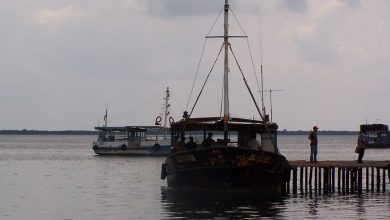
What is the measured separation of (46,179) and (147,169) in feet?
50.4

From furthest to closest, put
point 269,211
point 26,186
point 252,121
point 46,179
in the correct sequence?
point 46,179
point 26,186
point 252,121
point 269,211

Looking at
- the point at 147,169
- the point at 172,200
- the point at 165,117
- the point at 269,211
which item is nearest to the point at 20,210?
the point at 172,200

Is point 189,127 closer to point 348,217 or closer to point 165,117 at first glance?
point 348,217

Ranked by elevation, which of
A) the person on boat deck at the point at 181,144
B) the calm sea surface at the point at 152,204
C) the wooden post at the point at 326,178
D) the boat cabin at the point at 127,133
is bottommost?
the calm sea surface at the point at 152,204

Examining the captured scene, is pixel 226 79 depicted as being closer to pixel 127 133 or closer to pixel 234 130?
pixel 234 130

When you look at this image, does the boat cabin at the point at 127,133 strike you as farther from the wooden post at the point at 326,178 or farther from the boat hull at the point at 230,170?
the boat hull at the point at 230,170

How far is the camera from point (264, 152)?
40062mm

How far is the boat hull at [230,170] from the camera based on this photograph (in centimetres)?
3953

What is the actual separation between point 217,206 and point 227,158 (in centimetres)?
226

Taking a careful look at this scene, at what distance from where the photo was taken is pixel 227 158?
39469 millimetres

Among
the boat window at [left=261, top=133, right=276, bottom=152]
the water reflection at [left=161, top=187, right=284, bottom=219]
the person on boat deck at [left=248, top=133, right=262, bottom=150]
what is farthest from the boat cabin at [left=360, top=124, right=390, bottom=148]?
the water reflection at [left=161, top=187, right=284, bottom=219]

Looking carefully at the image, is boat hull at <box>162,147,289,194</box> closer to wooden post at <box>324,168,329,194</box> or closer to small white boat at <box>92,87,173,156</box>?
wooden post at <box>324,168,329,194</box>

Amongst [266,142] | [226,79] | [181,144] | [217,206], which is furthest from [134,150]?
[217,206]

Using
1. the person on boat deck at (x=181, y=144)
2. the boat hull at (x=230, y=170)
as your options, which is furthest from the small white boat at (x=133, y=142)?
the boat hull at (x=230, y=170)
